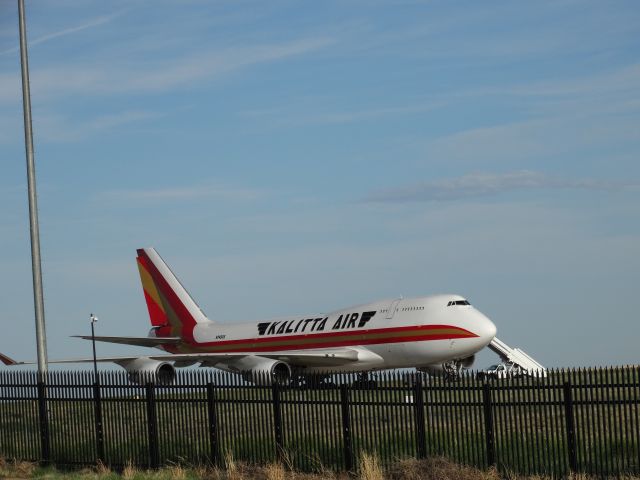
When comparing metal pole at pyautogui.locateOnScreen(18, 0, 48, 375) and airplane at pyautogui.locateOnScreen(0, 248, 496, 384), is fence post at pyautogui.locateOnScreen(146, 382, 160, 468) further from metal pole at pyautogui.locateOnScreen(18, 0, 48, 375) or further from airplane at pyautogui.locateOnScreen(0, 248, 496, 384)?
airplane at pyautogui.locateOnScreen(0, 248, 496, 384)

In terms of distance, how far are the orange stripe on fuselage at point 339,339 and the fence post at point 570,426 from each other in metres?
24.1

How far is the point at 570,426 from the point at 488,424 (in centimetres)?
149

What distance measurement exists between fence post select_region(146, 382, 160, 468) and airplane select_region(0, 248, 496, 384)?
37.3ft

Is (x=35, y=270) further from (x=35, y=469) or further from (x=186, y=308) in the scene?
(x=186, y=308)

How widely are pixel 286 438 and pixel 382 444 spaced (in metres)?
2.11

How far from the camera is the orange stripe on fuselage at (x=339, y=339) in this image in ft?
141

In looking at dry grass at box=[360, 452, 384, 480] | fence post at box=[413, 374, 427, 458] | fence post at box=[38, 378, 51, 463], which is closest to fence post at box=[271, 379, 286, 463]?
dry grass at box=[360, 452, 384, 480]

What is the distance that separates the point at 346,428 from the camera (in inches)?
787

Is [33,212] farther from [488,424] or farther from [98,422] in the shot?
[488,424]

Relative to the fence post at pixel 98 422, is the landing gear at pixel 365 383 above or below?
above

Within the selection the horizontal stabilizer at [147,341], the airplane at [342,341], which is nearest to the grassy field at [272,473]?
the airplane at [342,341]

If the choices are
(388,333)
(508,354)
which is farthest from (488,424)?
(508,354)

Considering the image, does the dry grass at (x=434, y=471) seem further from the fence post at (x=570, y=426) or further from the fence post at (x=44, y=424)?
the fence post at (x=44, y=424)

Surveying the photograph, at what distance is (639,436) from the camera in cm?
1767
